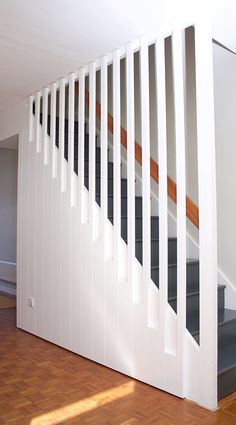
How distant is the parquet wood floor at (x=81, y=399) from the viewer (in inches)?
85.8

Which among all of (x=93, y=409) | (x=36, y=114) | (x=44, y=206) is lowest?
(x=93, y=409)

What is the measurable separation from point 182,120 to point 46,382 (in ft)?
6.83

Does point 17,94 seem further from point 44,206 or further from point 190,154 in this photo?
point 190,154

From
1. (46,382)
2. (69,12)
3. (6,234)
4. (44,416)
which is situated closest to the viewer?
(44,416)

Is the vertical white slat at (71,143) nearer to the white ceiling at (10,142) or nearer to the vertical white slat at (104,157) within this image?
the vertical white slat at (104,157)

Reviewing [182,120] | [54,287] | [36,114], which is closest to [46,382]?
[54,287]

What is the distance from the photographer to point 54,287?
357 cm

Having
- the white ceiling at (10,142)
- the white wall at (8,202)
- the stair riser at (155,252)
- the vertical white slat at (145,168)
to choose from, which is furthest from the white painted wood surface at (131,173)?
the white wall at (8,202)

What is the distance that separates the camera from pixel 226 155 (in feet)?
11.0

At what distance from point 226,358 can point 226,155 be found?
1.71 m

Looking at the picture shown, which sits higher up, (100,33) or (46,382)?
(100,33)

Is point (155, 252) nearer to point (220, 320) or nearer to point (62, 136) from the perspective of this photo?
point (220, 320)

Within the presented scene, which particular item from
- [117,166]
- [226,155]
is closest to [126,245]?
[117,166]

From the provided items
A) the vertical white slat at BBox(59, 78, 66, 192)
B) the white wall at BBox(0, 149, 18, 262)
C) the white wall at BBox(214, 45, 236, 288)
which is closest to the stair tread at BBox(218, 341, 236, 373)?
the white wall at BBox(214, 45, 236, 288)
